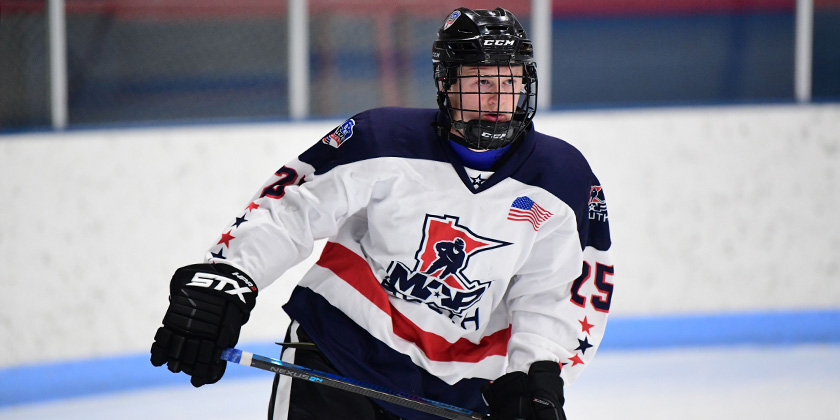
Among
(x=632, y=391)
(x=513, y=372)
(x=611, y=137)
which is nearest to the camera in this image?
(x=513, y=372)

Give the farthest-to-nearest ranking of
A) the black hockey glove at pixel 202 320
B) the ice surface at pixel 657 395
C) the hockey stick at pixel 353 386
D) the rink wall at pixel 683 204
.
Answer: the rink wall at pixel 683 204
the ice surface at pixel 657 395
the hockey stick at pixel 353 386
the black hockey glove at pixel 202 320

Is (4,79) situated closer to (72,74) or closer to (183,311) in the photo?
(72,74)

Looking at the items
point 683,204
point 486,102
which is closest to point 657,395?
point 683,204

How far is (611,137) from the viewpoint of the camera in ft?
13.7

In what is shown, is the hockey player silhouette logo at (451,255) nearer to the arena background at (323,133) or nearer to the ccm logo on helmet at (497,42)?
the ccm logo on helmet at (497,42)

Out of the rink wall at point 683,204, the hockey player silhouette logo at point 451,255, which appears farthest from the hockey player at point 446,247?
the rink wall at point 683,204

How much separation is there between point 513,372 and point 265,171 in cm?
215

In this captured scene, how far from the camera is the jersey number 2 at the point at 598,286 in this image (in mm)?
1946

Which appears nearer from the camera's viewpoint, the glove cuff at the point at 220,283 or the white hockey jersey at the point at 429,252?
the glove cuff at the point at 220,283

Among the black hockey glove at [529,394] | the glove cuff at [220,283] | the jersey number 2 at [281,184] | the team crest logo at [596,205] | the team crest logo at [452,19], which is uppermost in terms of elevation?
the team crest logo at [452,19]

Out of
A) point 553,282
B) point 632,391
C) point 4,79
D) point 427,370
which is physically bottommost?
point 632,391

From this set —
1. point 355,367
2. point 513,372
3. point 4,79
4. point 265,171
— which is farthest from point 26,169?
point 513,372

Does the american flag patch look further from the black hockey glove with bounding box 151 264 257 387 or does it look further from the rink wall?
the rink wall

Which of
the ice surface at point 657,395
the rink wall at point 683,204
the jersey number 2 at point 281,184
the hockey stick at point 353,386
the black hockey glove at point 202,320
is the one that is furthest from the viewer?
the rink wall at point 683,204
